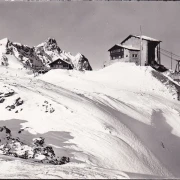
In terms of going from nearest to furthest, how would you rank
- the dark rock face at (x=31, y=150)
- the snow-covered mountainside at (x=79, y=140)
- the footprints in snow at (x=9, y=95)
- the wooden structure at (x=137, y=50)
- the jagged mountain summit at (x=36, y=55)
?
the snow-covered mountainside at (x=79, y=140) → the dark rock face at (x=31, y=150) → the footprints in snow at (x=9, y=95) → the wooden structure at (x=137, y=50) → the jagged mountain summit at (x=36, y=55)

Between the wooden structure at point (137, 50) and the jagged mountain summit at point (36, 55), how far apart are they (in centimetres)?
3918

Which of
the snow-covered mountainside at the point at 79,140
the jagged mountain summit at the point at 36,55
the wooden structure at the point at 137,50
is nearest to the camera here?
the snow-covered mountainside at the point at 79,140

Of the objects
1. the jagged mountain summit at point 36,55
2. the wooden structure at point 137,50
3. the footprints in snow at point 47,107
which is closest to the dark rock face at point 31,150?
the footprints in snow at point 47,107

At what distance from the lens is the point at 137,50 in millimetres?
56625

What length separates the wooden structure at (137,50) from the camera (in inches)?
2231

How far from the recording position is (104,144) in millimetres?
11523

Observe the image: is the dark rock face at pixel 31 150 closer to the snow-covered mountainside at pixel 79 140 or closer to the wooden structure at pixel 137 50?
the snow-covered mountainside at pixel 79 140

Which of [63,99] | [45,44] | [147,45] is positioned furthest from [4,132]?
[45,44]

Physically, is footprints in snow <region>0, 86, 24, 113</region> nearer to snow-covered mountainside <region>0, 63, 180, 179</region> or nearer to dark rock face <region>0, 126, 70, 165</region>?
snow-covered mountainside <region>0, 63, 180, 179</region>

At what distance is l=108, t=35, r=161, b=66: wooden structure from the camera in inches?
2231

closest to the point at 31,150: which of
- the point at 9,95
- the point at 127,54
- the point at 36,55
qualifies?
the point at 9,95

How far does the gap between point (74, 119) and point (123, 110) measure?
806cm

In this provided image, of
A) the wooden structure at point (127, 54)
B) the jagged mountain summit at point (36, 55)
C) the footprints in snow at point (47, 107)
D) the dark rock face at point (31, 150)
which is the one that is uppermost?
the jagged mountain summit at point (36, 55)

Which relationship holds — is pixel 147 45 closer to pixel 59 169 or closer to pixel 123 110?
pixel 123 110
